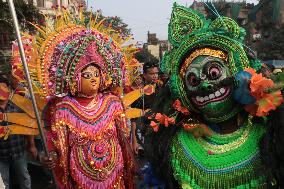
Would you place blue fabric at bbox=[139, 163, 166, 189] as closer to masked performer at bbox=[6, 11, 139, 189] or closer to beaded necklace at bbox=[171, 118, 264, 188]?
beaded necklace at bbox=[171, 118, 264, 188]

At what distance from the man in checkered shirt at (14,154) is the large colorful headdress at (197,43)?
2.26 m

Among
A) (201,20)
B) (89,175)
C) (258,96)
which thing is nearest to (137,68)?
(89,175)

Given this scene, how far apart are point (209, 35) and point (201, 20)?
176 millimetres

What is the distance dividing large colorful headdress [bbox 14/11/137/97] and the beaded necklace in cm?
138

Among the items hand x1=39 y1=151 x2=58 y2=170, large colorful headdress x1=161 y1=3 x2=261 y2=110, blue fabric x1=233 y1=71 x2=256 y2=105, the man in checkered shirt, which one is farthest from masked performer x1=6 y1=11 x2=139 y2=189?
blue fabric x1=233 y1=71 x2=256 y2=105

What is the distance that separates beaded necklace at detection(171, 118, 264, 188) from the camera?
226 centimetres

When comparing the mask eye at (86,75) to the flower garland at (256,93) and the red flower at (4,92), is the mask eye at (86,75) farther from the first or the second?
the flower garland at (256,93)

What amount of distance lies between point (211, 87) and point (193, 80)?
0.14m

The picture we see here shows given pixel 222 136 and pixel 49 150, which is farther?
pixel 49 150

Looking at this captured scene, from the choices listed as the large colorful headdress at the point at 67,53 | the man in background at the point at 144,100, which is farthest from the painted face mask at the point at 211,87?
the man in background at the point at 144,100

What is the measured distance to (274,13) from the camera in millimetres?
27672

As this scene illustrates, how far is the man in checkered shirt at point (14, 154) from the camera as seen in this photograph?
426 cm

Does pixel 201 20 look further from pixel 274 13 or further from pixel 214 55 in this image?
pixel 274 13

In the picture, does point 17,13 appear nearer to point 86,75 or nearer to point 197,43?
point 86,75
